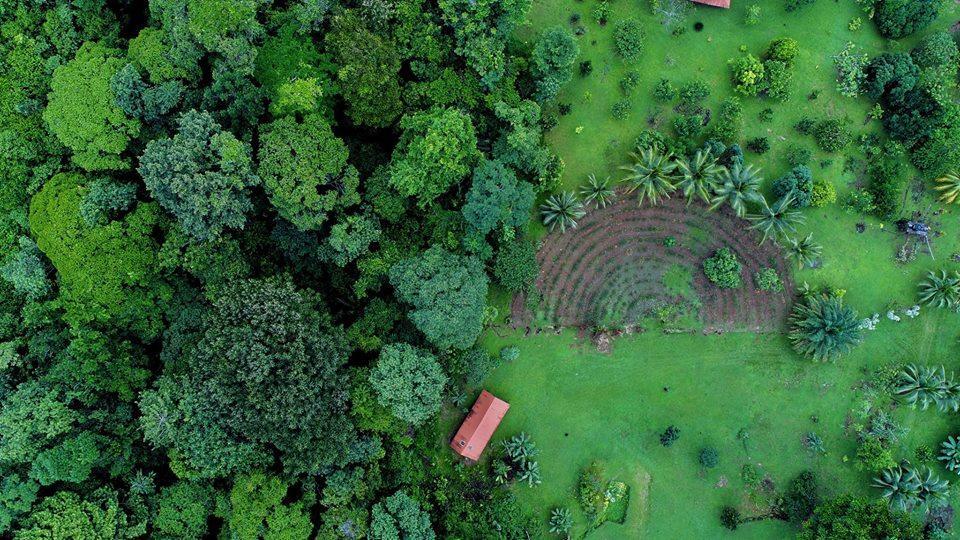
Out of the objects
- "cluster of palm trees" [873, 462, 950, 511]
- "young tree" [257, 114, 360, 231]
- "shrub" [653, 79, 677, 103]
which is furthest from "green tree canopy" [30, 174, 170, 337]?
"cluster of palm trees" [873, 462, 950, 511]

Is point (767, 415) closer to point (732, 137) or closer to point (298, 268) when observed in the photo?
point (732, 137)

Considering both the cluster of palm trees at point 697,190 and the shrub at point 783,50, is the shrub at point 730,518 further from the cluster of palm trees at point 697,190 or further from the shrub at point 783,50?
the shrub at point 783,50

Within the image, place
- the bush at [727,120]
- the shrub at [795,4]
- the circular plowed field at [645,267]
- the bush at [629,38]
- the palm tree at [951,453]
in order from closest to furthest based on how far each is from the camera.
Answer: the palm tree at [951,453] < the bush at [629,38] < the bush at [727,120] < the shrub at [795,4] < the circular plowed field at [645,267]

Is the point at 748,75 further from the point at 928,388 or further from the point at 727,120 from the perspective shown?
the point at 928,388

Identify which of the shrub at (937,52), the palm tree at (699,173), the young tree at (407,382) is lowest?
the young tree at (407,382)

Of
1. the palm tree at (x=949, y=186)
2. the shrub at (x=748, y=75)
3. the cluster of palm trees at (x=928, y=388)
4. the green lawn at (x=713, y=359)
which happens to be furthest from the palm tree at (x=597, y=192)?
the cluster of palm trees at (x=928, y=388)

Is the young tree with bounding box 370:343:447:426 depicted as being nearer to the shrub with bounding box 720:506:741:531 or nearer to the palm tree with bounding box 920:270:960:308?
the shrub with bounding box 720:506:741:531

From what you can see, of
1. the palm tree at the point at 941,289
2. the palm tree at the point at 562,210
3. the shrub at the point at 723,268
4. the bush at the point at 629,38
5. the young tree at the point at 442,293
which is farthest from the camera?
the palm tree at the point at 941,289
